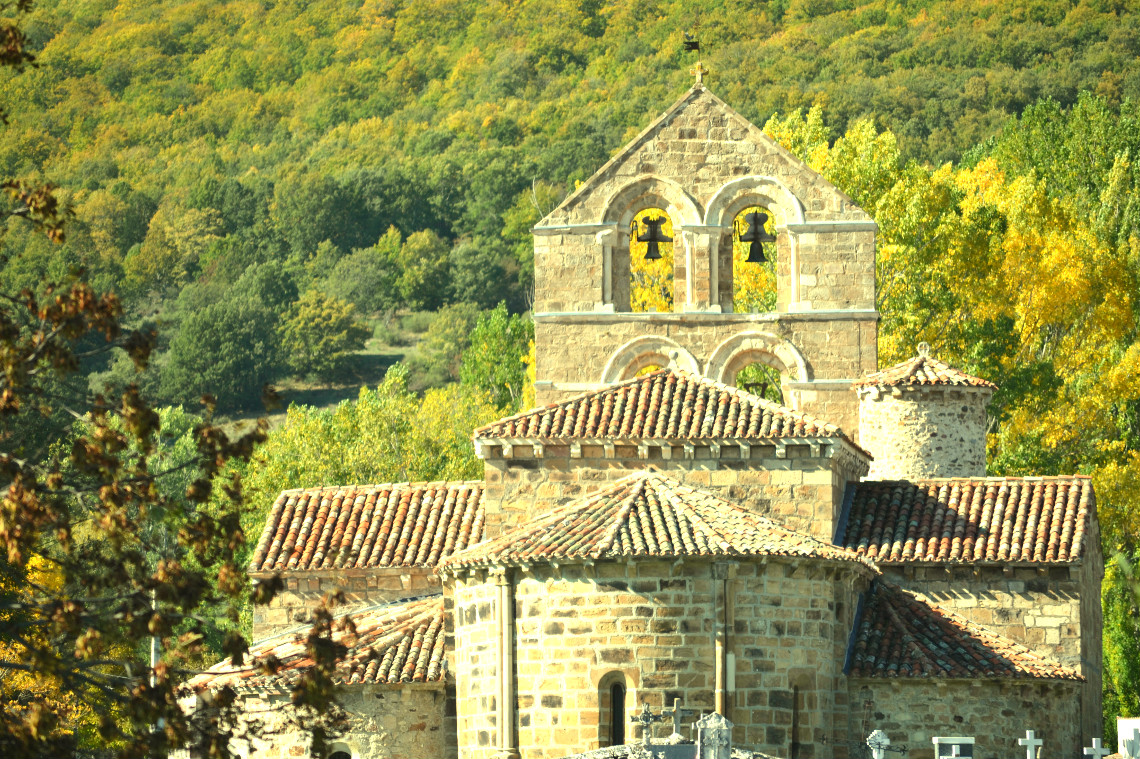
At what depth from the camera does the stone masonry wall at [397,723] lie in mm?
24172

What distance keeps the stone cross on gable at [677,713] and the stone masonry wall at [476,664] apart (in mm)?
2086

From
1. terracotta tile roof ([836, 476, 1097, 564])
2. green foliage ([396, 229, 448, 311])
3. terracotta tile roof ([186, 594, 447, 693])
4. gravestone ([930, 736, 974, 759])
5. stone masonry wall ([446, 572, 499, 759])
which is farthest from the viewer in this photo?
green foliage ([396, 229, 448, 311])

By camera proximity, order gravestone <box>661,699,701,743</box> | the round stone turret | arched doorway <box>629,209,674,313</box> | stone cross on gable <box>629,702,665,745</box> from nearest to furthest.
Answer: stone cross on gable <box>629,702,665,745</box> → gravestone <box>661,699,701,743</box> → the round stone turret → arched doorway <box>629,209,674,313</box>

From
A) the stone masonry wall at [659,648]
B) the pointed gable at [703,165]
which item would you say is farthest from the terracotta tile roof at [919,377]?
the stone masonry wall at [659,648]

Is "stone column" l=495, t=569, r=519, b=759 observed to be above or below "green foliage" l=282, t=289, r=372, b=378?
below

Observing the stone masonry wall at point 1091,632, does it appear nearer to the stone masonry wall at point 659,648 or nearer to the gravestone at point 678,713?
the stone masonry wall at point 659,648

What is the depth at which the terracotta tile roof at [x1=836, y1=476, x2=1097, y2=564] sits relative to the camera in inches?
1003

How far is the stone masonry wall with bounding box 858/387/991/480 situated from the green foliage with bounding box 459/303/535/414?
26.8 meters

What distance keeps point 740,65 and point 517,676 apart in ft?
230

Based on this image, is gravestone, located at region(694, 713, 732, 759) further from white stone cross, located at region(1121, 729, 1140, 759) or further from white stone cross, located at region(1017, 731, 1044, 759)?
white stone cross, located at region(1017, 731, 1044, 759)

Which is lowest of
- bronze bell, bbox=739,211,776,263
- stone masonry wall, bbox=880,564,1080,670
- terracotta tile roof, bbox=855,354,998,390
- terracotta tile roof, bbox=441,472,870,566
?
stone masonry wall, bbox=880,564,1080,670

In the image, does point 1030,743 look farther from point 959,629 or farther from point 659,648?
point 659,648

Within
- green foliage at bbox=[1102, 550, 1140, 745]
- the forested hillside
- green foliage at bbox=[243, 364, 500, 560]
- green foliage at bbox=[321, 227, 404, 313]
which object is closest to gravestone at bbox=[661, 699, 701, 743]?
green foliage at bbox=[1102, 550, 1140, 745]

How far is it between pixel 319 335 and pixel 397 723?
5637 centimetres
